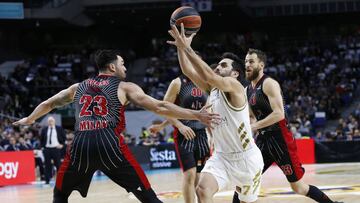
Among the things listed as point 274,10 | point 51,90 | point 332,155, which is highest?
point 274,10

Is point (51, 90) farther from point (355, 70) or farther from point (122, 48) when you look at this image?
point (355, 70)

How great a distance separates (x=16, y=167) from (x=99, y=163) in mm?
12369

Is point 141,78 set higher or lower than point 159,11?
lower

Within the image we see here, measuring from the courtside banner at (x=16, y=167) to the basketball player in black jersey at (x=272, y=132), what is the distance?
10.6 m

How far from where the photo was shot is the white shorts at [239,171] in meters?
6.62

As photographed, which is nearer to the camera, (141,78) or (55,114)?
(55,114)

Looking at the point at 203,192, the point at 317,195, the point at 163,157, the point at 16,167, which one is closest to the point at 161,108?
the point at 203,192

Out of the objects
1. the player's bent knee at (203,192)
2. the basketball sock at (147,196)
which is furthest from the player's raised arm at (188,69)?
the basketball sock at (147,196)

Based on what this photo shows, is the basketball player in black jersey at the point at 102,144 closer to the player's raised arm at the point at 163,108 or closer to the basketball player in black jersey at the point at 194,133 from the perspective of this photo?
the player's raised arm at the point at 163,108

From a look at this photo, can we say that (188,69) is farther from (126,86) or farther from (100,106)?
(100,106)

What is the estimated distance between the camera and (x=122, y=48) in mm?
41875

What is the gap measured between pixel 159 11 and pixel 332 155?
53.1ft

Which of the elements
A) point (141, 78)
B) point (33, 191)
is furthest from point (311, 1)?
point (33, 191)

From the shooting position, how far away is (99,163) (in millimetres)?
6391
